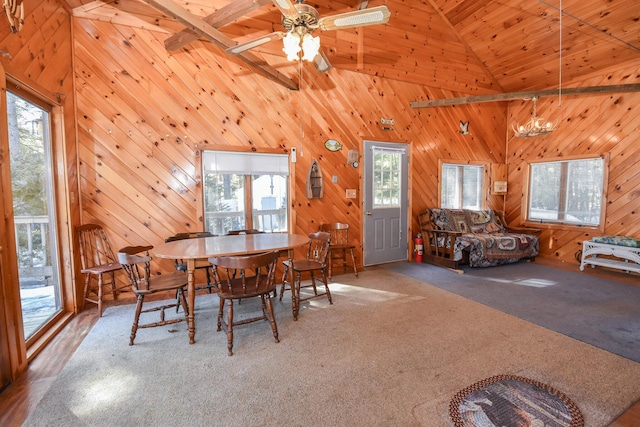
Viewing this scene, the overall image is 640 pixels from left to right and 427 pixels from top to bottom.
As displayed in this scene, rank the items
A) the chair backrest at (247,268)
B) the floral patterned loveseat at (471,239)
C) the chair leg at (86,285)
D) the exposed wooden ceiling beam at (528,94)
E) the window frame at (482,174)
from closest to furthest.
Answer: the chair backrest at (247,268) < the chair leg at (86,285) < the exposed wooden ceiling beam at (528,94) < the floral patterned loveseat at (471,239) < the window frame at (482,174)

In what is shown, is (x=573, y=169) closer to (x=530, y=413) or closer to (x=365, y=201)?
(x=365, y=201)

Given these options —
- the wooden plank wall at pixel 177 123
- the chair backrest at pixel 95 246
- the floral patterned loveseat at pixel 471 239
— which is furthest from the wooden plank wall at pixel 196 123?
the floral patterned loveseat at pixel 471 239

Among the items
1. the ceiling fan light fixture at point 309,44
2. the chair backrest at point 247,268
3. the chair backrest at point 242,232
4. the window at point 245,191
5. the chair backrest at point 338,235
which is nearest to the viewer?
the chair backrest at point 247,268

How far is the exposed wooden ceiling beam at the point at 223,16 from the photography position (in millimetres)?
2564

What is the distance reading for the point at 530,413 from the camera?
165cm

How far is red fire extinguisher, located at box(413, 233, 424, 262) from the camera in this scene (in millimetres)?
5281

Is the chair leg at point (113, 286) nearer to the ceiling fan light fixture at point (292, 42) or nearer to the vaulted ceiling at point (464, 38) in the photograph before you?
the vaulted ceiling at point (464, 38)

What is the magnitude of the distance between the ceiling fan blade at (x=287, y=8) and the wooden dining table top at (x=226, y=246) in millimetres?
1878

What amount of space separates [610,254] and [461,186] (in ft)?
8.21

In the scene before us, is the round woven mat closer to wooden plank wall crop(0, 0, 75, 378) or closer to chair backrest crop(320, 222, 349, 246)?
chair backrest crop(320, 222, 349, 246)

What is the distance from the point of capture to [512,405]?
5.62 feet

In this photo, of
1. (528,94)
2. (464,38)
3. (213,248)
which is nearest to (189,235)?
(213,248)

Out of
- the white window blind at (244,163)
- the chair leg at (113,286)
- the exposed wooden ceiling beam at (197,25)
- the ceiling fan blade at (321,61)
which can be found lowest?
the chair leg at (113,286)

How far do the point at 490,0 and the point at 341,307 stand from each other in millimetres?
5022
